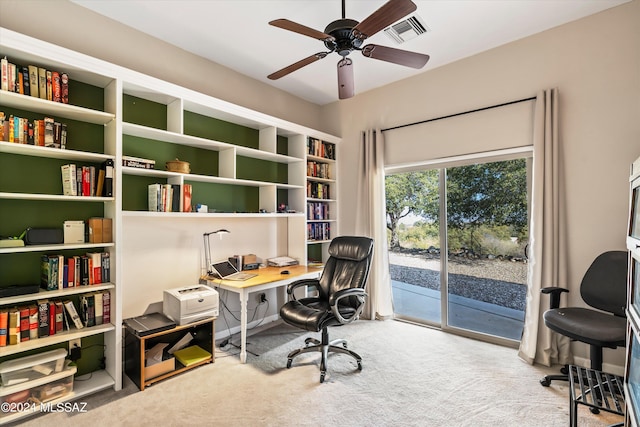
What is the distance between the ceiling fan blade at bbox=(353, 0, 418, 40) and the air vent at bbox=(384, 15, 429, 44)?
0.80m

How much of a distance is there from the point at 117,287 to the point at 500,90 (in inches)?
Result: 152

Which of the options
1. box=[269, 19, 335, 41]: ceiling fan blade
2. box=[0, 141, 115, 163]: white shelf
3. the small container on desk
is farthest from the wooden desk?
box=[269, 19, 335, 41]: ceiling fan blade

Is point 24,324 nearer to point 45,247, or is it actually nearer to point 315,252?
point 45,247

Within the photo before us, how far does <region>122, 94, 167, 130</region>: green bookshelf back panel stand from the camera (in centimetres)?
270

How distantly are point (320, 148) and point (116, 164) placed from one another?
2.42 m

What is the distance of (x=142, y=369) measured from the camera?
2334mm

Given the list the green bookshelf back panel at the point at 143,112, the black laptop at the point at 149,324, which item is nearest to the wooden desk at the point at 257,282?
the black laptop at the point at 149,324

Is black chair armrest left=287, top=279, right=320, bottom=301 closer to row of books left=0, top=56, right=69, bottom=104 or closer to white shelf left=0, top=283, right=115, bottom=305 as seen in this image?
white shelf left=0, top=283, right=115, bottom=305

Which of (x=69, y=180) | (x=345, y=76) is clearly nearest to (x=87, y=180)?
(x=69, y=180)

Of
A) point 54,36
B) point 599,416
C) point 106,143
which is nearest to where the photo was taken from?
point 599,416

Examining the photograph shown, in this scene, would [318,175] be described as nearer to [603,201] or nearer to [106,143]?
[106,143]

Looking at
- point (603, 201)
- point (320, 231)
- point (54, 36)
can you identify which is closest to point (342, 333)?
point (320, 231)

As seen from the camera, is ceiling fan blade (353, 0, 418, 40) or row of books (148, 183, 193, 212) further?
row of books (148, 183, 193, 212)

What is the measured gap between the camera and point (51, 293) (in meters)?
2.10
